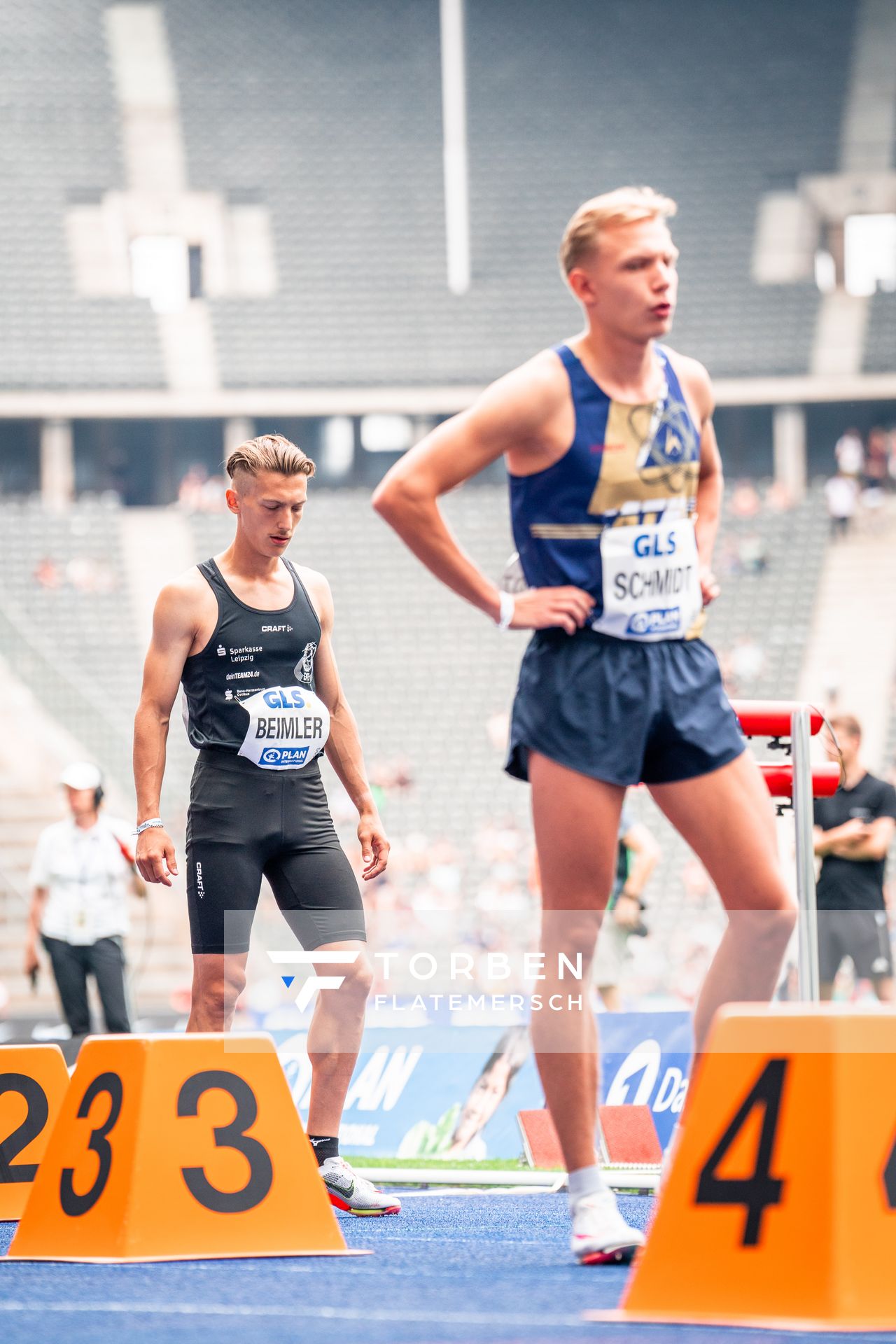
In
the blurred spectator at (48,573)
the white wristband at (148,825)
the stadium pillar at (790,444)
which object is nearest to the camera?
the white wristband at (148,825)

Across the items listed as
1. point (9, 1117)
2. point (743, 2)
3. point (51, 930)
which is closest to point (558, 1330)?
point (9, 1117)

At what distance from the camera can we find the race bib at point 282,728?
4.42m

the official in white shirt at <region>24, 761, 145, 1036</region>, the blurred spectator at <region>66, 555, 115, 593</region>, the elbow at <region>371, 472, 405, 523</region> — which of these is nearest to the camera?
the elbow at <region>371, 472, 405, 523</region>

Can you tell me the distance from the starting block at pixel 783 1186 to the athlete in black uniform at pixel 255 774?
6.08ft

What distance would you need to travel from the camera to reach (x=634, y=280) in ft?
10.7

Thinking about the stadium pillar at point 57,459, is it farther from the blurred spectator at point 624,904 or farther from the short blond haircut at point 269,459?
the short blond haircut at point 269,459

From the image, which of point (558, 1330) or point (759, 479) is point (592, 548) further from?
point (759, 479)

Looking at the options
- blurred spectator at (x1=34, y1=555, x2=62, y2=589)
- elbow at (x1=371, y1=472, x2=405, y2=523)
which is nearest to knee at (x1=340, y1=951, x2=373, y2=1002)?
elbow at (x1=371, y1=472, x2=405, y2=523)

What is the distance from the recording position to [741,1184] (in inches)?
105

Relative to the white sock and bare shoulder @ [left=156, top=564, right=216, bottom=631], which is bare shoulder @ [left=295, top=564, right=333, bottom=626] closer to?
bare shoulder @ [left=156, top=564, right=216, bottom=631]

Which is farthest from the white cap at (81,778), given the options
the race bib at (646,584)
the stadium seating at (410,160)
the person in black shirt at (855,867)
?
the stadium seating at (410,160)

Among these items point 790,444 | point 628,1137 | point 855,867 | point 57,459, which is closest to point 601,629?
point 628,1137

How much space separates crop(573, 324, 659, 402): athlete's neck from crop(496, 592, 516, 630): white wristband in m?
0.43

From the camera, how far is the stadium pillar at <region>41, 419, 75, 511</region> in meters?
27.2
